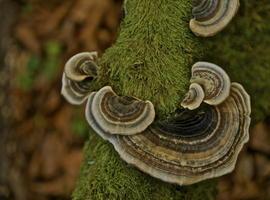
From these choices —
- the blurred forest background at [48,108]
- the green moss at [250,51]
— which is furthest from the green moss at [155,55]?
the blurred forest background at [48,108]

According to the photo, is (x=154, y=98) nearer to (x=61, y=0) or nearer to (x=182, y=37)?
(x=182, y=37)

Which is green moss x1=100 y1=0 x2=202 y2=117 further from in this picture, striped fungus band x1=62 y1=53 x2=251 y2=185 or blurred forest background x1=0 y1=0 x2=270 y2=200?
blurred forest background x1=0 y1=0 x2=270 y2=200

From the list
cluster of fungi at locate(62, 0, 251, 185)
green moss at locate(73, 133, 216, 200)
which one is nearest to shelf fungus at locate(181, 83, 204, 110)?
cluster of fungi at locate(62, 0, 251, 185)

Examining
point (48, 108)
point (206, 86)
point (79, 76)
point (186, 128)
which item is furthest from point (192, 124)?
point (48, 108)

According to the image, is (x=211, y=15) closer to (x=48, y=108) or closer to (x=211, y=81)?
(x=211, y=81)

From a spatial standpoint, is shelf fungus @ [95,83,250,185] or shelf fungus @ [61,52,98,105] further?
shelf fungus @ [61,52,98,105]

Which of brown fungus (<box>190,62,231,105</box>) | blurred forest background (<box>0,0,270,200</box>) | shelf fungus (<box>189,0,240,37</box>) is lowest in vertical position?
blurred forest background (<box>0,0,270,200</box>)
